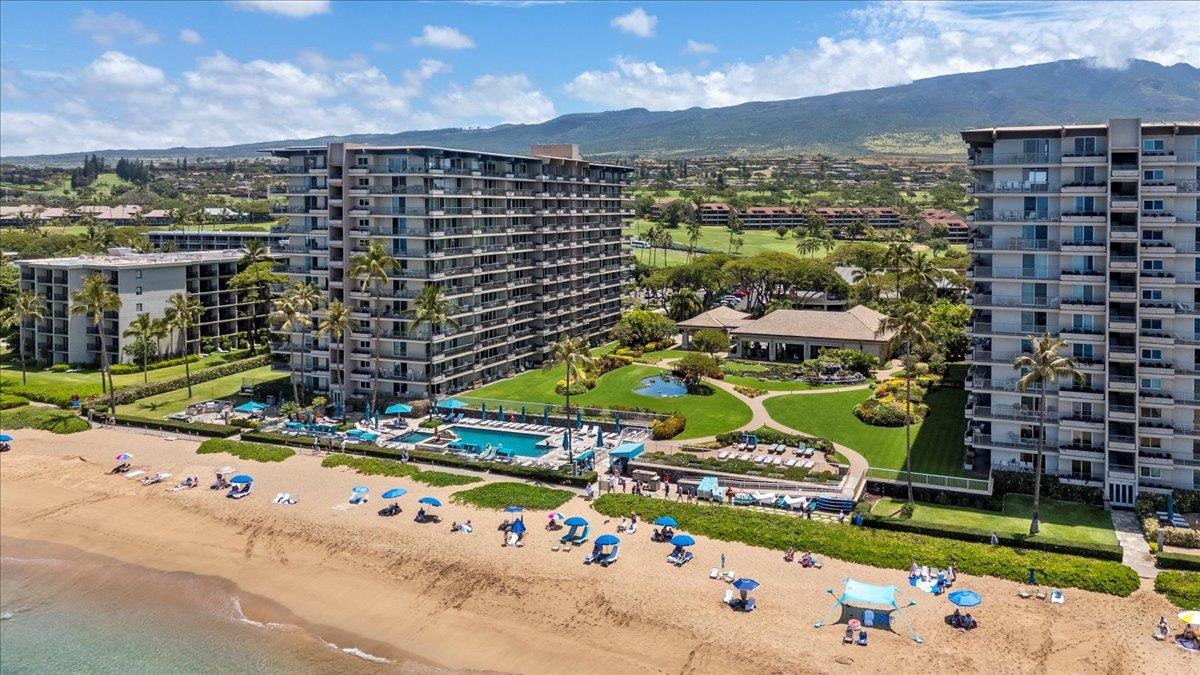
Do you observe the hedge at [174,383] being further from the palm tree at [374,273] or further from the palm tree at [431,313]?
the palm tree at [431,313]

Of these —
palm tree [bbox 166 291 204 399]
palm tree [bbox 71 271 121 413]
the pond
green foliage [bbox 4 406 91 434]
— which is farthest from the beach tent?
palm tree [bbox 166 291 204 399]

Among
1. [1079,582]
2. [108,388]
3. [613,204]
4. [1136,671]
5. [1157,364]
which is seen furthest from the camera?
[613,204]

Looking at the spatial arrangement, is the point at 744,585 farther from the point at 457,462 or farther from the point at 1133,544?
the point at 457,462

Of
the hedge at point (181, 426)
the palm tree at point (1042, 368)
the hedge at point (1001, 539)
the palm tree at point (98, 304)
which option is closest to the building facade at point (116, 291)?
the palm tree at point (98, 304)

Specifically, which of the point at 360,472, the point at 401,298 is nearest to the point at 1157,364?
the point at 360,472

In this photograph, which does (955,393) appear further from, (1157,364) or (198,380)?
(198,380)

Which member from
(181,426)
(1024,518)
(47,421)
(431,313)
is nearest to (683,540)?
(1024,518)
